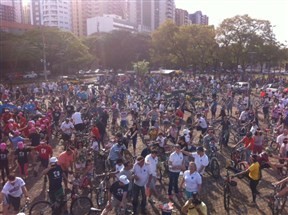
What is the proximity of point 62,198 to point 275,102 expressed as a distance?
1904 centimetres

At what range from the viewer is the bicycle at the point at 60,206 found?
867 centimetres

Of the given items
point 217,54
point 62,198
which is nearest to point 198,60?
point 217,54

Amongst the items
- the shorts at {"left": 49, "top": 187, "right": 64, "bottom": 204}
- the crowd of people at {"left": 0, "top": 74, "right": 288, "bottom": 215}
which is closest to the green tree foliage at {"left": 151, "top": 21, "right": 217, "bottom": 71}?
the crowd of people at {"left": 0, "top": 74, "right": 288, "bottom": 215}

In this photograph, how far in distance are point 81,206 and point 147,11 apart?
149152 millimetres

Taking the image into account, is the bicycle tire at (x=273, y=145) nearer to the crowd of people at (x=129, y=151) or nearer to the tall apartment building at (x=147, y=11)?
the crowd of people at (x=129, y=151)

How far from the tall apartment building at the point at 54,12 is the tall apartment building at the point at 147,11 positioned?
2896 centimetres

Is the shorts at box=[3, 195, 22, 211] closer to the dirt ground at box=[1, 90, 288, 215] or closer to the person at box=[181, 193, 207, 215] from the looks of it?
the dirt ground at box=[1, 90, 288, 215]

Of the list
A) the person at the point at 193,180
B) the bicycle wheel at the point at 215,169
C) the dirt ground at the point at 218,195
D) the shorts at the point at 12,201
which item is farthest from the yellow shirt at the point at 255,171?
the shorts at the point at 12,201

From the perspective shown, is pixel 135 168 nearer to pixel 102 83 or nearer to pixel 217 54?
pixel 102 83

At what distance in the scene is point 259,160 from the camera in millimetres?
10094

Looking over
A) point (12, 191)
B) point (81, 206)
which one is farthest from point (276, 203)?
point (12, 191)

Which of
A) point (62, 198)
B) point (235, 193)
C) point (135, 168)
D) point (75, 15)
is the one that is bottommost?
point (235, 193)

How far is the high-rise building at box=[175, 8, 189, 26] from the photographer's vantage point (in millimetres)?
163500

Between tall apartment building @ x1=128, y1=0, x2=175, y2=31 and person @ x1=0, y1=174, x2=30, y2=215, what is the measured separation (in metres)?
145
